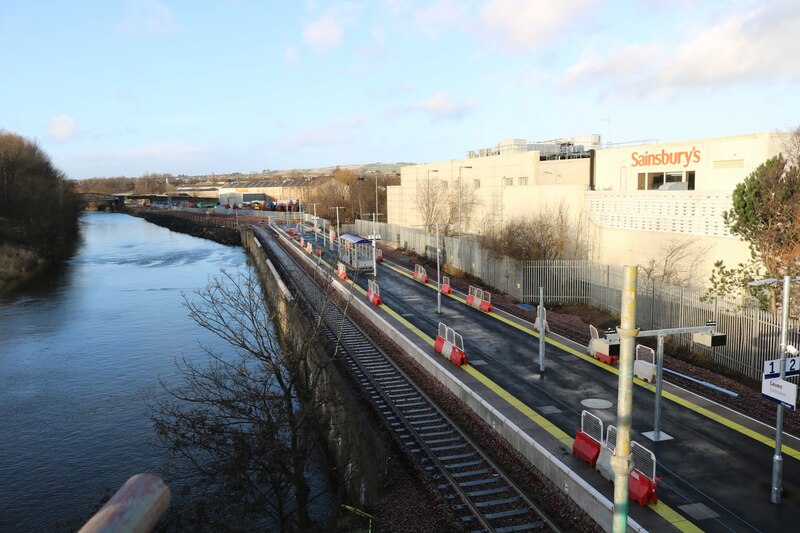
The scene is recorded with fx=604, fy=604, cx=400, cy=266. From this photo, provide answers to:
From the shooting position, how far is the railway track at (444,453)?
12.8 meters

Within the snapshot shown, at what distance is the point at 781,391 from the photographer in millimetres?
11953

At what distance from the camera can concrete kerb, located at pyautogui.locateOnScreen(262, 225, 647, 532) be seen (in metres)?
12.2

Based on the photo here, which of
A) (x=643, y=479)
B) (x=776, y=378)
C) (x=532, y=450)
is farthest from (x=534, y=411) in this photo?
(x=776, y=378)

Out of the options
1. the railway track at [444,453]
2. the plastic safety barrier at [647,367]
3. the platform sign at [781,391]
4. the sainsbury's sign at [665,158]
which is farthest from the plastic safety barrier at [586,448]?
the sainsbury's sign at [665,158]

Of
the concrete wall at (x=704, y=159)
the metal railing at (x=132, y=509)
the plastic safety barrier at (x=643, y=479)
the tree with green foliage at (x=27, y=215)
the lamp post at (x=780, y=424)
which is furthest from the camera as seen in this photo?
the tree with green foliage at (x=27, y=215)

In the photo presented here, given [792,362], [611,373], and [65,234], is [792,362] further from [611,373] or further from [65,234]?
[65,234]

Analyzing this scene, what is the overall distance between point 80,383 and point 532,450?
22.4 m

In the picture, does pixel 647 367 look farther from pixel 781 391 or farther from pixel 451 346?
pixel 781 391

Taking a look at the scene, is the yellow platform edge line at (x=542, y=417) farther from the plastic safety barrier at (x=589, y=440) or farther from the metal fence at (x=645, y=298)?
the metal fence at (x=645, y=298)

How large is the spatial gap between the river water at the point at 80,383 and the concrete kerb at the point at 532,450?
992cm

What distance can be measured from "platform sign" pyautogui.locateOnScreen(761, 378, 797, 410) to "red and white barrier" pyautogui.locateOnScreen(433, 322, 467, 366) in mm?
11055

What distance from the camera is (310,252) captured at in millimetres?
61750

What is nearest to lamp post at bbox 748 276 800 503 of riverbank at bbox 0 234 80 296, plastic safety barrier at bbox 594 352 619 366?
plastic safety barrier at bbox 594 352 619 366

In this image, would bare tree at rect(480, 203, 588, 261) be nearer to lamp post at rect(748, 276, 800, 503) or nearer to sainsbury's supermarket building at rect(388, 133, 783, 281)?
sainsbury's supermarket building at rect(388, 133, 783, 281)
